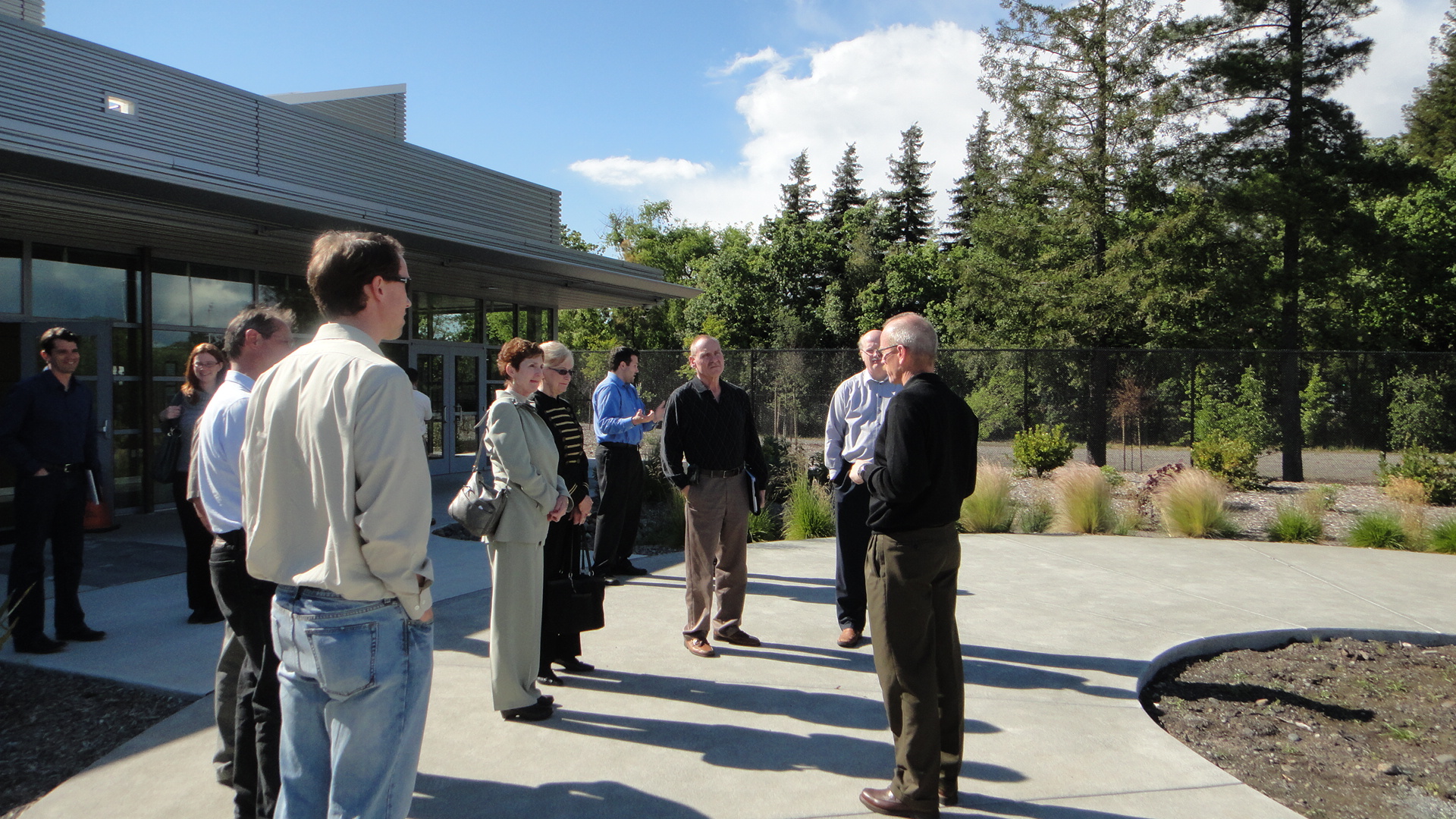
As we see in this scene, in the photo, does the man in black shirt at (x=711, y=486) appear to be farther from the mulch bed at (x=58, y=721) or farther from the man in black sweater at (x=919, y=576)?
the mulch bed at (x=58, y=721)

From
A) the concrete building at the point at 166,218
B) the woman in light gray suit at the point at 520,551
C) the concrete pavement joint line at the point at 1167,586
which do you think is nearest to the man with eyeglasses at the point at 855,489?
the woman in light gray suit at the point at 520,551

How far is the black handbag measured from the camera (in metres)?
4.59

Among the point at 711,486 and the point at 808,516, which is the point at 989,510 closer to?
the point at 808,516

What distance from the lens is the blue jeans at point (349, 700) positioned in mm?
2123

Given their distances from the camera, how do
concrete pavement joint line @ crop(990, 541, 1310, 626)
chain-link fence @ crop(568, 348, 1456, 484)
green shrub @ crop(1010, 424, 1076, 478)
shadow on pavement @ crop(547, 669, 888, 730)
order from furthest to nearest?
chain-link fence @ crop(568, 348, 1456, 484) → green shrub @ crop(1010, 424, 1076, 478) → concrete pavement joint line @ crop(990, 541, 1310, 626) → shadow on pavement @ crop(547, 669, 888, 730)

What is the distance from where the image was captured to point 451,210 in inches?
579

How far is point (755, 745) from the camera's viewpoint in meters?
4.03

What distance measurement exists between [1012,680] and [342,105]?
54.6 ft

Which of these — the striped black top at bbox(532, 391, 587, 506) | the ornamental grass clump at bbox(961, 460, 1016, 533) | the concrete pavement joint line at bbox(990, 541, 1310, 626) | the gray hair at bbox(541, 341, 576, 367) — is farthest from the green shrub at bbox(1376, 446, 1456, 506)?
the gray hair at bbox(541, 341, 576, 367)

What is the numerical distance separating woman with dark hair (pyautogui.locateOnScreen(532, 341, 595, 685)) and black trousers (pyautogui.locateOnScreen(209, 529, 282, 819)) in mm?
1689

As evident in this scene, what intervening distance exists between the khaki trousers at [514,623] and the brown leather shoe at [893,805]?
1745 mm

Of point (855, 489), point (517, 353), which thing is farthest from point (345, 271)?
point (855, 489)

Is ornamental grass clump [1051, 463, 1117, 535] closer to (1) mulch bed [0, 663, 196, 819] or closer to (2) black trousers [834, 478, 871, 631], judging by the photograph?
(2) black trousers [834, 478, 871, 631]

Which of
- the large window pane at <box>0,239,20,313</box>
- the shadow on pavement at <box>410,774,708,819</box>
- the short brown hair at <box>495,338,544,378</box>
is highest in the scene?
the large window pane at <box>0,239,20,313</box>
